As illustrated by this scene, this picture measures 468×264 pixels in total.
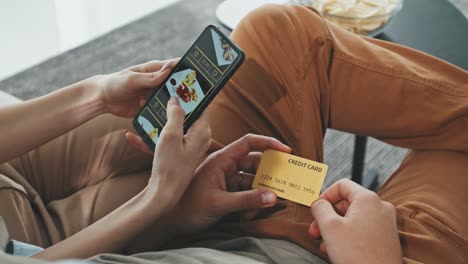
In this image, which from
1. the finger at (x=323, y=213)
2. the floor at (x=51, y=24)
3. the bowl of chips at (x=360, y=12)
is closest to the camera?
the finger at (x=323, y=213)

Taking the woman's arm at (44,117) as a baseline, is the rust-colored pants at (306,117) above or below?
below

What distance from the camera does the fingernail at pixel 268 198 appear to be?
34.0 inches

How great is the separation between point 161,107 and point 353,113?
1.13 feet

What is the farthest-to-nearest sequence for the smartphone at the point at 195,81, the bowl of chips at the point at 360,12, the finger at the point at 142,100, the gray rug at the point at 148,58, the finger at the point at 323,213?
the gray rug at the point at 148,58 < the bowl of chips at the point at 360,12 < the finger at the point at 142,100 < the smartphone at the point at 195,81 < the finger at the point at 323,213

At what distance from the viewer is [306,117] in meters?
0.98

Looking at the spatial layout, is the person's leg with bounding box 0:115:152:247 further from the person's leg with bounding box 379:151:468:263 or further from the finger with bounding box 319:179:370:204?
the person's leg with bounding box 379:151:468:263

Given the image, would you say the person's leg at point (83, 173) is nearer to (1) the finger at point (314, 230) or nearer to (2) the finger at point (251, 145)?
(2) the finger at point (251, 145)

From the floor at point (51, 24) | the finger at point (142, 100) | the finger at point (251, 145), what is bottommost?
the floor at point (51, 24)

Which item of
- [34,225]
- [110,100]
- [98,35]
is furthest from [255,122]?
[98,35]

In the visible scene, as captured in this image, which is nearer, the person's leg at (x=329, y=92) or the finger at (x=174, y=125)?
the finger at (x=174, y=125)

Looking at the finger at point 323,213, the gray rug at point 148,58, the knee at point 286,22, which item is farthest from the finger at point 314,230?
the gray rug at point 148,58

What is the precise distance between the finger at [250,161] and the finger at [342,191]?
0.15 m

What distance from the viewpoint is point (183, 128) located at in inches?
34.3

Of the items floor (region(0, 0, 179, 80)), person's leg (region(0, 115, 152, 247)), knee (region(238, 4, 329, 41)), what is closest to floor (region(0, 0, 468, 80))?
floor (region(0, 0, 179, 80))
